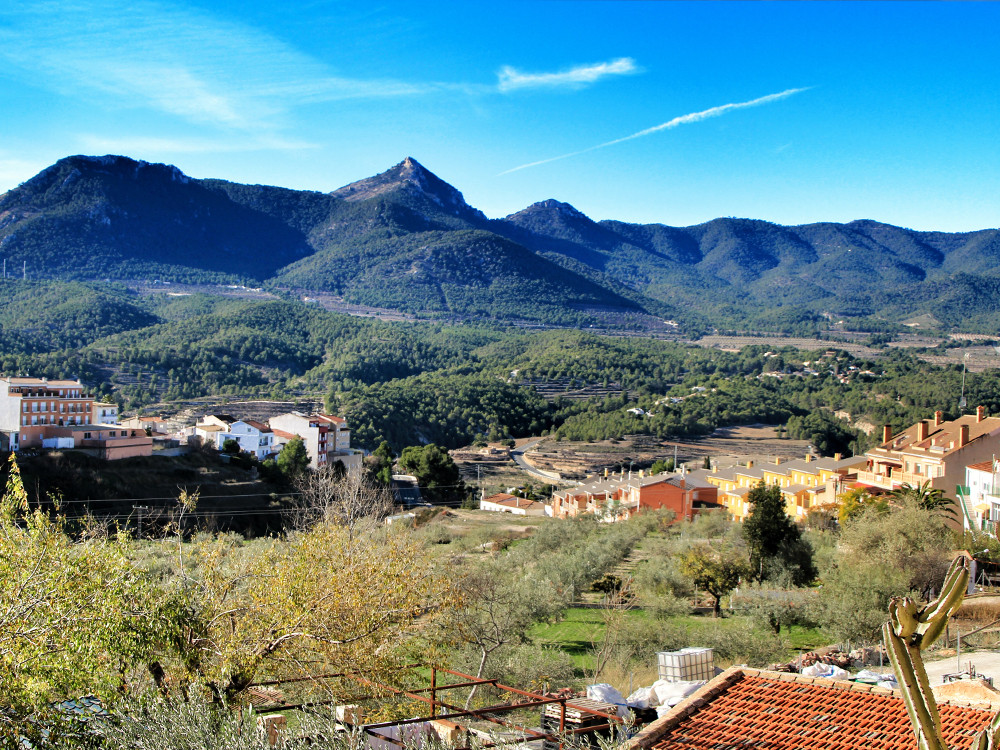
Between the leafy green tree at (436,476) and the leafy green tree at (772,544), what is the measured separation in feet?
77.6

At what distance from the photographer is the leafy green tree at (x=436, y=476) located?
147 ft

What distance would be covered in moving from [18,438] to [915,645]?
38.8 m

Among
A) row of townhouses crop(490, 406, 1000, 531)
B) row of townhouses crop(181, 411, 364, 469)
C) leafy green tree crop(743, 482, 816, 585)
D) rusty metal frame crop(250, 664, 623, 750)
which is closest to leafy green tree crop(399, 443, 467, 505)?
row of townhouses crop(490, 406, 1000, 531)

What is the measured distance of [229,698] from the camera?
7.62 m

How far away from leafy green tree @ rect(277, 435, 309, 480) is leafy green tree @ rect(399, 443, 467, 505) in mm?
6719

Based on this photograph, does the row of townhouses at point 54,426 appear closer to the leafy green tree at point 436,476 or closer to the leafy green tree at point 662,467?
the leafy green tree at point 436,476

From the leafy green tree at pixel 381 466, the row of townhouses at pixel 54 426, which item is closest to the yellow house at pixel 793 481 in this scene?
the leafy green tree at pixel 381 466

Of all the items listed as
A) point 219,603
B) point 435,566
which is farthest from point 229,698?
point 435,566

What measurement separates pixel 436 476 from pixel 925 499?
2668 cm

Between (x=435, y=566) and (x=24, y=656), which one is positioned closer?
(x=24, y=656)

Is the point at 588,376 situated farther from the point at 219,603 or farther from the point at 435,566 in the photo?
the point at 219,603

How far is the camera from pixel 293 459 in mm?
40250

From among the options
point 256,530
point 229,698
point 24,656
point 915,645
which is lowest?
point 256,530

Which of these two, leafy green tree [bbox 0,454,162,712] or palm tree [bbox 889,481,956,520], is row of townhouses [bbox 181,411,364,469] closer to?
palm tree [bbox 889,481,956,520]
